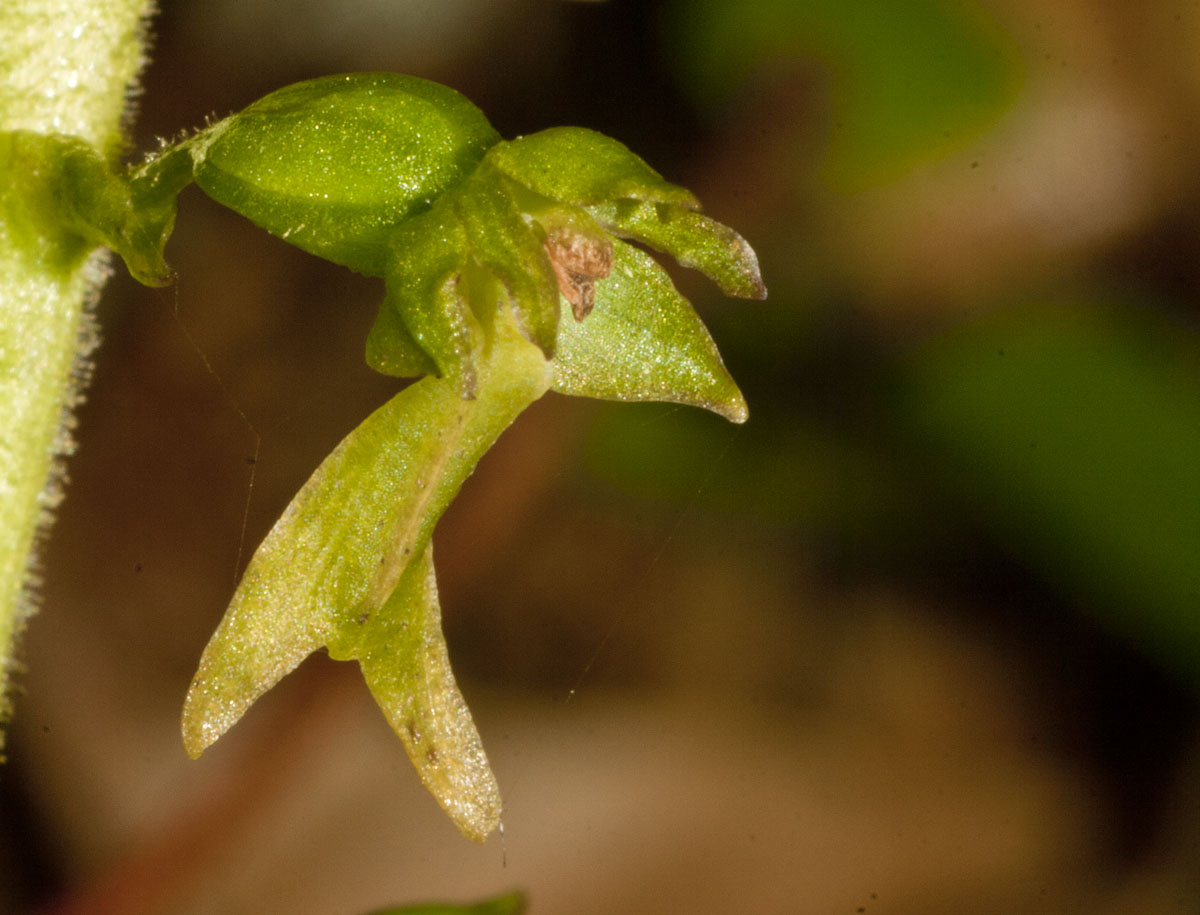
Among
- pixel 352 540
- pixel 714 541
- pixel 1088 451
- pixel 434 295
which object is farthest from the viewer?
pixel 714 541

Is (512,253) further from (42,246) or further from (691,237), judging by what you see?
(42,246)

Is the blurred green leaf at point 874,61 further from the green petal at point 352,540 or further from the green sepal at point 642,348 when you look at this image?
the green petal at point 352,540

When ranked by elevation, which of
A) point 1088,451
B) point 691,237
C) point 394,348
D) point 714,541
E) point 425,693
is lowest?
point 714,541

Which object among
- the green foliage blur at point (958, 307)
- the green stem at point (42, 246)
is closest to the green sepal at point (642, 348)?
the green stem at point (42, 246)

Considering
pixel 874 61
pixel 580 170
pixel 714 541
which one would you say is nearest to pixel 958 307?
pixel 874 61

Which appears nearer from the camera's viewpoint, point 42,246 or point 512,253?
point 512,253

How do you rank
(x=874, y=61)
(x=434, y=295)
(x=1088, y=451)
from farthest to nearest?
(x=874, y=61) < (x=1088, y=451) < (x=434, y=295)

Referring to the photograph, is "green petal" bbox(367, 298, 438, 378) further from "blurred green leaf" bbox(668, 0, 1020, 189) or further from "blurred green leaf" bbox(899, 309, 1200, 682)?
"blurred green leaf" bbox(668, 0, 1020, 189)
